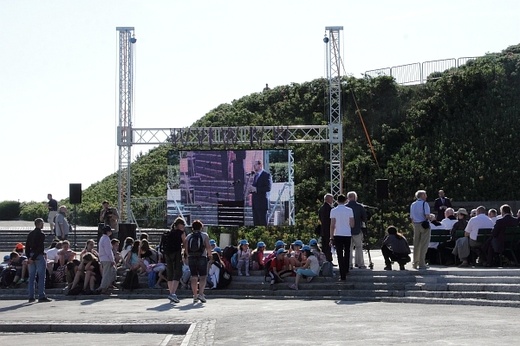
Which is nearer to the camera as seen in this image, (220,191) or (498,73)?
(220,191)

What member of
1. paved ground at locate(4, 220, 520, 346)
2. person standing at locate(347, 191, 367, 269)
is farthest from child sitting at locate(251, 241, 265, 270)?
paved ground at locate(4, 220, 520, 346)

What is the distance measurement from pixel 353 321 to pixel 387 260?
6.31 meters

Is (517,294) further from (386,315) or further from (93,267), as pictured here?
(93,267)

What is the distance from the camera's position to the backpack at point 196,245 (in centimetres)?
1894

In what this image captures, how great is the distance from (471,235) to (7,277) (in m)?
10.2

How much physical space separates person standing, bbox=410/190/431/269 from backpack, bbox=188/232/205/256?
14.5 ft

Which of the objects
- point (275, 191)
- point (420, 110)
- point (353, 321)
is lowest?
point (353, 321)

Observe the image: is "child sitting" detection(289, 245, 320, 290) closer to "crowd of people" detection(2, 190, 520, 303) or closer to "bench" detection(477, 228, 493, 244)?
"crowd of people" detection(2, 190, 520, 303)

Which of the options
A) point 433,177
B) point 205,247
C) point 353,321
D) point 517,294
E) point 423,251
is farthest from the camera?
point 433,177

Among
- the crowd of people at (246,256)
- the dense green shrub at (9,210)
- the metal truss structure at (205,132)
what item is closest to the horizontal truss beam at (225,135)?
the metal truss structure at (205,132)

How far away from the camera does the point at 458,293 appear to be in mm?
18016

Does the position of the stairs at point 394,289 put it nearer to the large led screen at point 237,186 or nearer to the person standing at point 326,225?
the person standing at point 326,225

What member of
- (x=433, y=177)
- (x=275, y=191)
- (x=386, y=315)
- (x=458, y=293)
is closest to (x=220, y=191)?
(x=275, y=191)

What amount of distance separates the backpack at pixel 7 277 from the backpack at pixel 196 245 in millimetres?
5774
